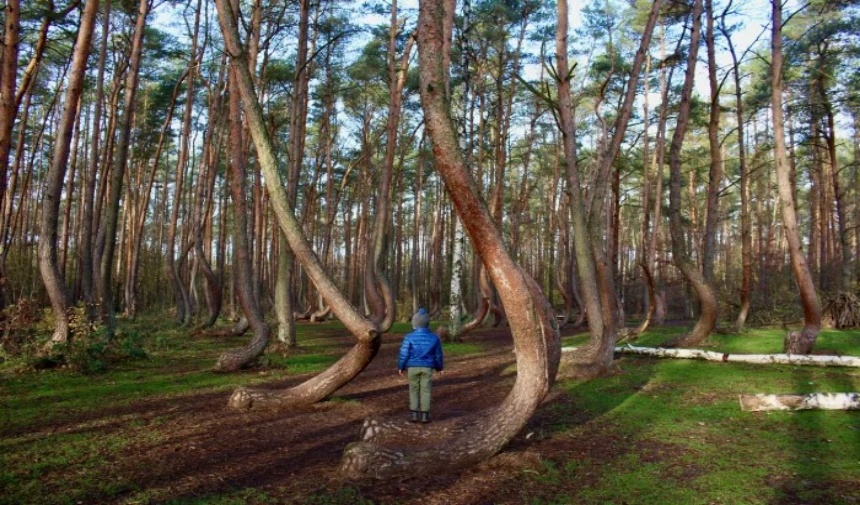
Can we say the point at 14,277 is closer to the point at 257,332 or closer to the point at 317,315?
the point at 317,315

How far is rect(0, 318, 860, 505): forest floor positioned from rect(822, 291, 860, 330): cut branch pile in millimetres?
8983

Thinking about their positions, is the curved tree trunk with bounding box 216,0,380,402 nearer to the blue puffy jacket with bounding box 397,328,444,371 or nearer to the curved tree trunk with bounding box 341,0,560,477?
the blue puffy jacket with bounding box 397,328,444,371

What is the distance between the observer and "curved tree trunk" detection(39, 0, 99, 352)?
917 cm

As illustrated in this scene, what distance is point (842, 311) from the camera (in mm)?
16234

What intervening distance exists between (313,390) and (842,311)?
1640cm

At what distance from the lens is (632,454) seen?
526 cm

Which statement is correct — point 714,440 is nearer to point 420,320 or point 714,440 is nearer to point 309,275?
point 420,320

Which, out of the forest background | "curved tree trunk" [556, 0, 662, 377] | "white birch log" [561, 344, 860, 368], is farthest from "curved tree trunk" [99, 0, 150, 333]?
"white birch log" [561, 344, 860, 368]

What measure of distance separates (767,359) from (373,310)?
1029cm

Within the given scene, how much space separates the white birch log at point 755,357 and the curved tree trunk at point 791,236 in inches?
18.3

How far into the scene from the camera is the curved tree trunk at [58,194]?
30.1 feet

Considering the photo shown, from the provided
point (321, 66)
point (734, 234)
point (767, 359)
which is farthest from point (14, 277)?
point (734, 234)

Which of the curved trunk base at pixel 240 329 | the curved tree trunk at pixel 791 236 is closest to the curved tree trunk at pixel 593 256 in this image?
the curved tree trunk at pixel 791 236

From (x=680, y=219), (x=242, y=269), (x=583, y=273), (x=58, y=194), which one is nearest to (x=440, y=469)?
(x=583, y=273)
